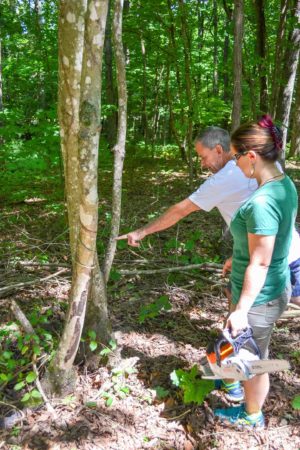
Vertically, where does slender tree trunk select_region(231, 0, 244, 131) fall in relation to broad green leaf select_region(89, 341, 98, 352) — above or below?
above

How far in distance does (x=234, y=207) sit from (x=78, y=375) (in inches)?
72.6

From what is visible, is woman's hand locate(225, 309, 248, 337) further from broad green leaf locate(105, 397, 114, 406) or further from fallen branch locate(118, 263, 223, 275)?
fallen branch locate(118, 263, 223, 275)

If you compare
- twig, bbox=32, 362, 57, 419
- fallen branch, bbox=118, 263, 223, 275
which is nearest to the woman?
twig, bbox=32, 362, 57, 419

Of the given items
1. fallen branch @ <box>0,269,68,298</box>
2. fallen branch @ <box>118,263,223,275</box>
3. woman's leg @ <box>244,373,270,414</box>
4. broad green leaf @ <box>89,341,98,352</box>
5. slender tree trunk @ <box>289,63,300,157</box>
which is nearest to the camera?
woman's leg @ <box>244,373,270,414</box>

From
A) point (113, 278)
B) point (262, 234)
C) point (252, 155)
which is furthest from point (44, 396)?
point (252, 155)

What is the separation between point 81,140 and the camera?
2.38 metres

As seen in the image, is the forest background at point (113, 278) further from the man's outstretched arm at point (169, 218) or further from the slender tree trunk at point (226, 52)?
the man's outstretched arm at point (169, 218)

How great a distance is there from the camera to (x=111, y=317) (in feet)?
12.2

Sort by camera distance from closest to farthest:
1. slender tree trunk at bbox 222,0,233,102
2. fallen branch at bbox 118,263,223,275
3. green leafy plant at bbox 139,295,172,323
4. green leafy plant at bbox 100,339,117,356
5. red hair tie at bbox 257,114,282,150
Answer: red hair tie at bbox 257,114,282,150, green leafy plant at bbox 100,339,117,356, green leafy plant at bbox 139,295,172,323, fallen branch at bbox 118,263,223,275, slender tree trunk at bbox 222,0,233,102

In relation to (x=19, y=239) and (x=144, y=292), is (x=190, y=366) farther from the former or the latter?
(x=19, y=239)

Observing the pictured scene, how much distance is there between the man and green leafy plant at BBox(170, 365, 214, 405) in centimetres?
21

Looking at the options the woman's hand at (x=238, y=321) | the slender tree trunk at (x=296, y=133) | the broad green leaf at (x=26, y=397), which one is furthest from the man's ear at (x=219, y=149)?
the slender tree trunk at (x=296, y=133)

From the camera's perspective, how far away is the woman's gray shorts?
7.42 feet

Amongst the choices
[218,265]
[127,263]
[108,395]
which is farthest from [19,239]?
[108,395]
